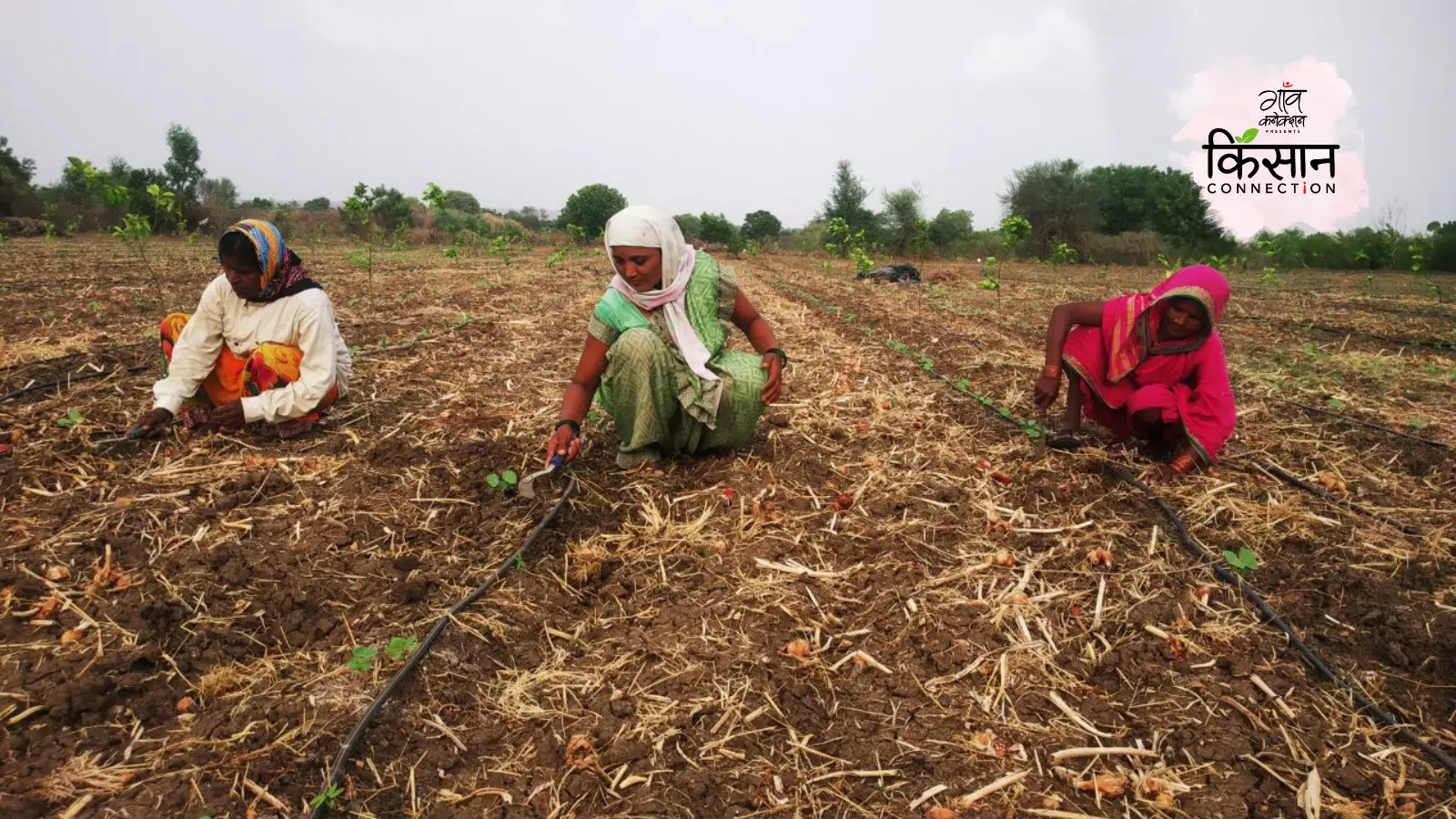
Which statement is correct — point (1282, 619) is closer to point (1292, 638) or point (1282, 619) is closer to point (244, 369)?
point (1292, 638)

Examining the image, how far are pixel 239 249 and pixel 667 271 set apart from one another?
2.04 meters

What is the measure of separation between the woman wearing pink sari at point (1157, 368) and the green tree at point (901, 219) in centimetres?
3262

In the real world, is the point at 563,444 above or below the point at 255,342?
below

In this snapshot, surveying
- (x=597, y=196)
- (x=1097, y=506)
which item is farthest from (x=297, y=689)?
(x=597, y=196)

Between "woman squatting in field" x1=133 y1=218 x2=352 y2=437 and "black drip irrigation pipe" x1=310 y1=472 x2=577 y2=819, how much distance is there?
1.65 meters

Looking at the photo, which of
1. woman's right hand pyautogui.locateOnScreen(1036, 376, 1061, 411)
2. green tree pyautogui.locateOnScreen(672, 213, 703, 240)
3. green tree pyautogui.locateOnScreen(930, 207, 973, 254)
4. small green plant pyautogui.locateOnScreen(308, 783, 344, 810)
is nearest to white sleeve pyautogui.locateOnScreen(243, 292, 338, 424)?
small green plant pyautogui.locateOnScreen(308, 783, 344, 810)

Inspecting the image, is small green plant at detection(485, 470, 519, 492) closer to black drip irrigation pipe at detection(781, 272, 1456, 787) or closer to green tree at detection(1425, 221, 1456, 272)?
black drip irrigation pipe at detection(781, 272, 1456, 787)

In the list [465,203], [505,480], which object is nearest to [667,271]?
[505,480]

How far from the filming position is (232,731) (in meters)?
1.81

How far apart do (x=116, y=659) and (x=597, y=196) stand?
4347 cm

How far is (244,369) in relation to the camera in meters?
3.59

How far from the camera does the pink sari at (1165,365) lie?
3.48 meters

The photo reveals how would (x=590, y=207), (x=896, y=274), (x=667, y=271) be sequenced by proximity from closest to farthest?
(x=667, y=271)
(x=896, y=274)
(x=590, y=207)

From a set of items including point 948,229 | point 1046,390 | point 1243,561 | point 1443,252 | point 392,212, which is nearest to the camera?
point 1243,561
